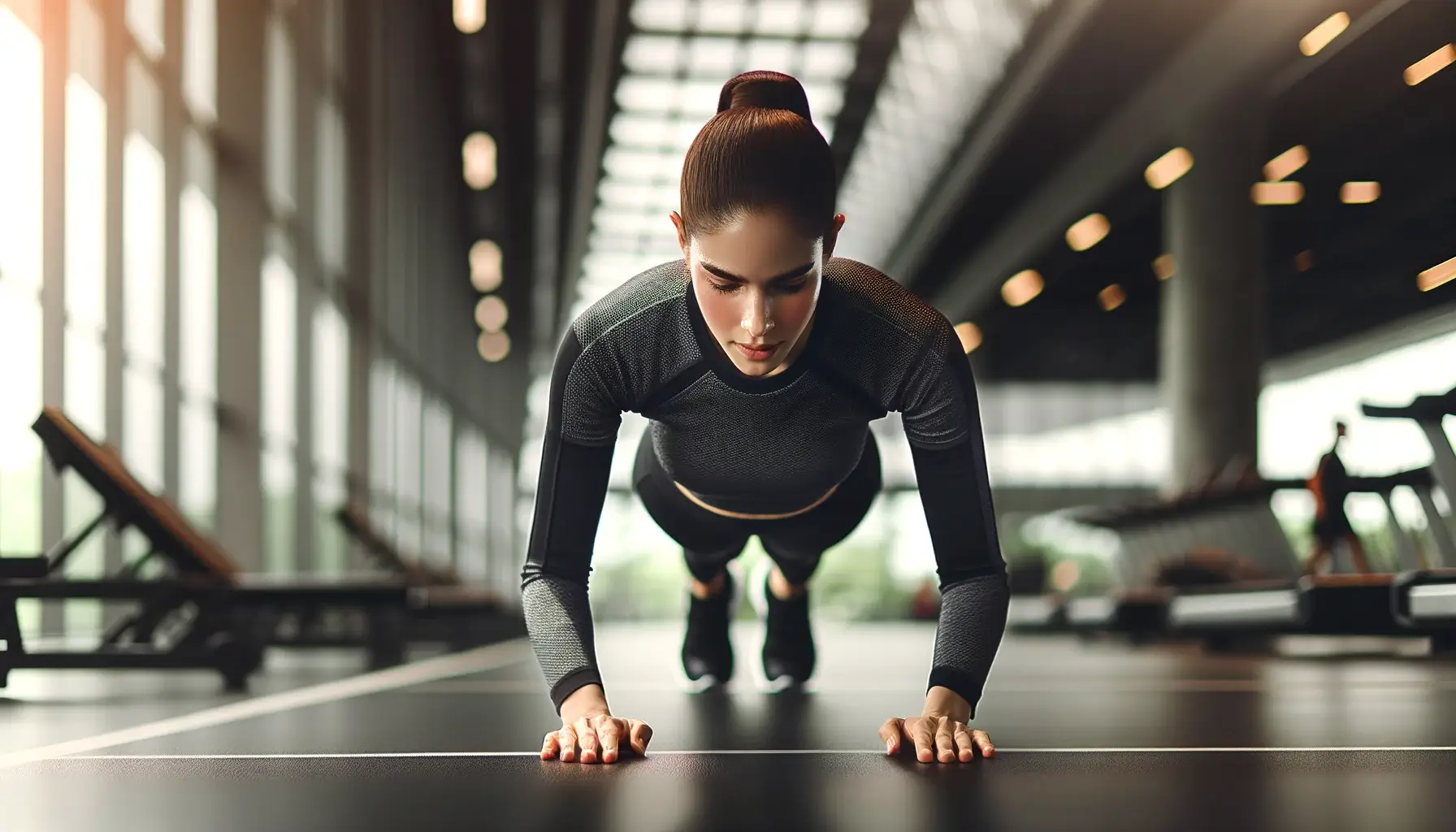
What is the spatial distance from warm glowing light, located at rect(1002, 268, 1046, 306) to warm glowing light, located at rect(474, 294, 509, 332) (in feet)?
37.6

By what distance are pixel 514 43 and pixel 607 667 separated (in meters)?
11.0

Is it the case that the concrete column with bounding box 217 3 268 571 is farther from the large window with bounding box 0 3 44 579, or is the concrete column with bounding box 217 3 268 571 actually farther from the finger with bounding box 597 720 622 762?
the finger with bounding box 597 720 622 762

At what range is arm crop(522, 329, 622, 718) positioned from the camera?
2230 millimetres

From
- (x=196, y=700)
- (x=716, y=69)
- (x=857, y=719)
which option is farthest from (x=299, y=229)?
(x=857, y=719)

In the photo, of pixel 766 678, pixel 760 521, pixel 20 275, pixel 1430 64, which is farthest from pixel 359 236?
pixel 760 521

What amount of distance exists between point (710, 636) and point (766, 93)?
2.20 m

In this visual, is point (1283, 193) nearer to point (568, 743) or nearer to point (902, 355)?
point (902, 355)

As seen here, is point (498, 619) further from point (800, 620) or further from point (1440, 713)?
point (1440, 713)

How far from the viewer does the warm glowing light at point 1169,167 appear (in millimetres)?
14516

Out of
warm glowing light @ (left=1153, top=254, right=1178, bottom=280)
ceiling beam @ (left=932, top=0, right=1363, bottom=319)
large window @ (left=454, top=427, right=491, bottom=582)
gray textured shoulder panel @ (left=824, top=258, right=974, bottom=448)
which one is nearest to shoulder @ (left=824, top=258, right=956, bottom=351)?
gray textured shoulder panel @ (left=824, top=258, right=974, bottom=448)

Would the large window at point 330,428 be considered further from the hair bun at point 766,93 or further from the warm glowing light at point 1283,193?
the hair bun at point 766,93

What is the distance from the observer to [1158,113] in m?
15.2

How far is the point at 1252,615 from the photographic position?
269 inches

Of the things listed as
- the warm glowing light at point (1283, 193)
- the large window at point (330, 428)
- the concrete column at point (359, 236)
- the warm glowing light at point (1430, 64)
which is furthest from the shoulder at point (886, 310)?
the warm glowing light at point (1283, 193)
